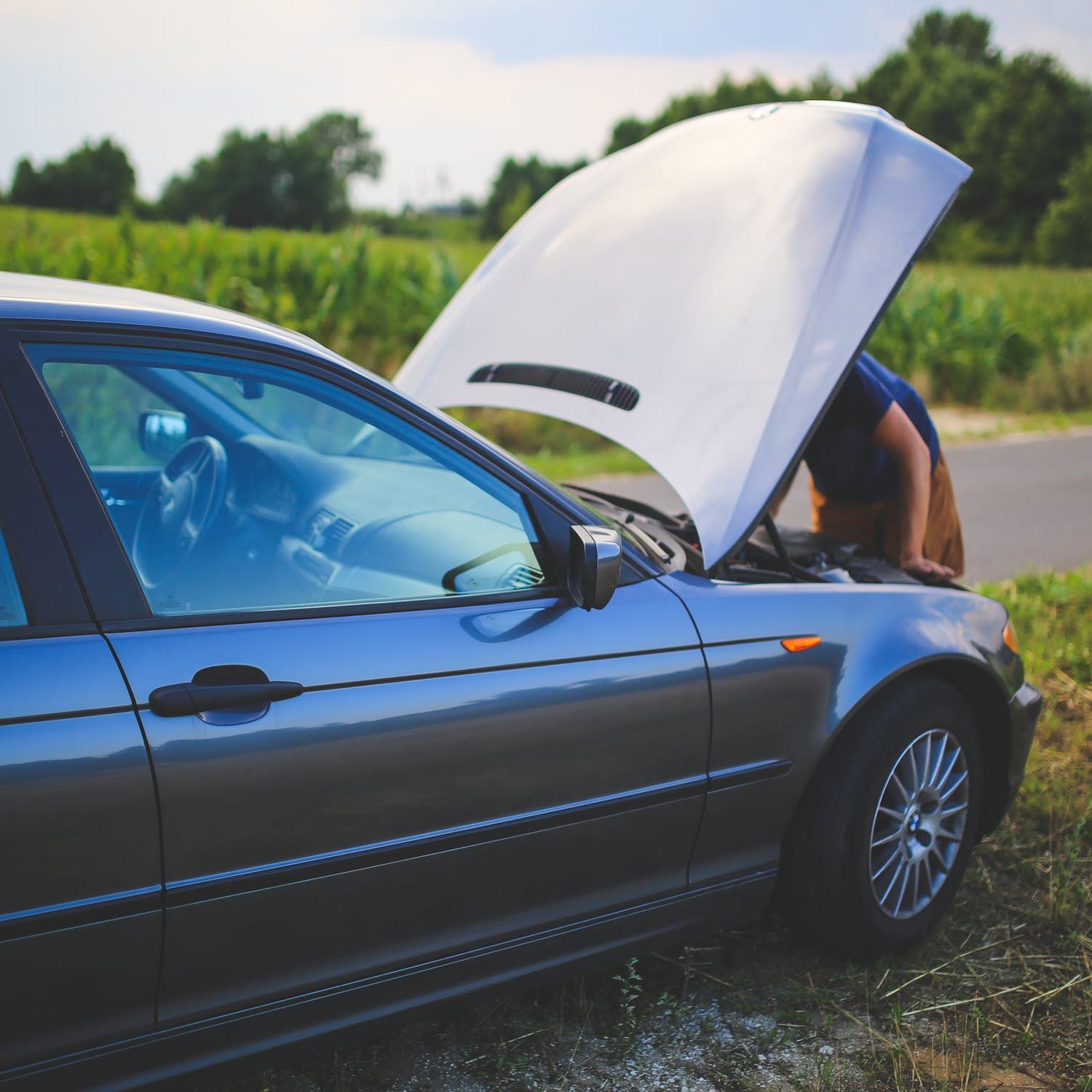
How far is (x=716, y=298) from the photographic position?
9.96 ft

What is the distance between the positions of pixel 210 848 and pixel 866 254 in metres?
2.13

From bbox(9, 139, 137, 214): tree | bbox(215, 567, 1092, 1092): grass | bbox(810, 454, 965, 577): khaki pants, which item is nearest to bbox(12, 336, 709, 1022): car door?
bbox(215, 567, 1092, 1092): grass

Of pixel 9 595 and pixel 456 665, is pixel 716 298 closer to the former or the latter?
pixel 456 665

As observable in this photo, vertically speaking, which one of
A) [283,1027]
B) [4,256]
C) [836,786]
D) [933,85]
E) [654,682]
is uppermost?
A: [933,85]

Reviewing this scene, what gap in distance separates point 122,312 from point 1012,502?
7.75 m

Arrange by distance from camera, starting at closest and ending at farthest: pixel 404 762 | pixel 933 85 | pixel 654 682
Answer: pixel 404 762, pixel 654 682, pixel 933 85

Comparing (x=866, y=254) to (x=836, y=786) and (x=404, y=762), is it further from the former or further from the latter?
(x=404, y=762)

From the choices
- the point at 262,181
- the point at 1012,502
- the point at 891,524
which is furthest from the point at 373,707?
the point at 262,181

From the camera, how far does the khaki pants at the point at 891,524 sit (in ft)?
13.0

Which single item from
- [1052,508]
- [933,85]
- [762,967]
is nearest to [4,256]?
[1052,508]

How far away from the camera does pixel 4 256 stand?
1001 centimetres

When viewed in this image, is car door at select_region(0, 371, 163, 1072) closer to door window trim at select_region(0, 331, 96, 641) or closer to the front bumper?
door window trim at select_region(0, 331, 96, 641)

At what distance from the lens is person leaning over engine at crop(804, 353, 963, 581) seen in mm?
3711

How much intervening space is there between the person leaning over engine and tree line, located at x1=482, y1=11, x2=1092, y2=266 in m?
44.7
